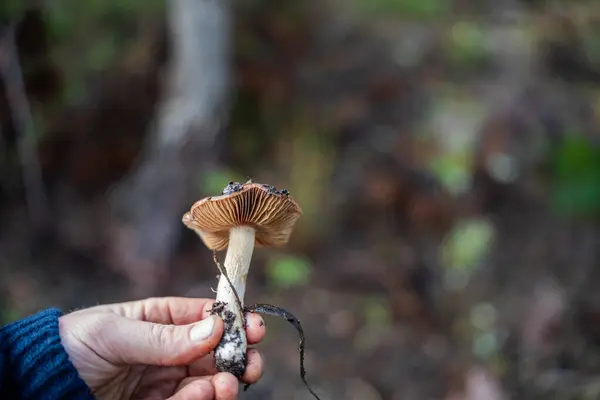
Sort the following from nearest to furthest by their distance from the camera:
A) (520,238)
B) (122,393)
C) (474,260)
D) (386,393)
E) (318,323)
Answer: (122,393) < (386,393) < (318,323) < (474,260) < (520,238)

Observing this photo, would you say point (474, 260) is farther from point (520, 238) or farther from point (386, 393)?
point (386, 393)

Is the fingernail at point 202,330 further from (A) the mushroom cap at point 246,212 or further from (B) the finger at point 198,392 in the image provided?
(A) the mushroom cap at point 246,212

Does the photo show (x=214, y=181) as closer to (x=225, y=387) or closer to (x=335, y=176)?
(x=335, y=176)

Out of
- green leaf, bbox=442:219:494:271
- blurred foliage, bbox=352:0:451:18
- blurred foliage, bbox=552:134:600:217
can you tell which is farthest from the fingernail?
blurred foliage, bbox=352:0:451:18

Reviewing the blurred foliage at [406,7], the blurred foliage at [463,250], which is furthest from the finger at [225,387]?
the blurred foliage at [406,7]

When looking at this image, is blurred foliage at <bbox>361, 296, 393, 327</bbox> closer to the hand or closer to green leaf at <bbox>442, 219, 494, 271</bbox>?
green leaf at <bbox>442, 219, 494, 271</bbox>

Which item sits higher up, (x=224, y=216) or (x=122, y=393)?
(x=224, y=216)

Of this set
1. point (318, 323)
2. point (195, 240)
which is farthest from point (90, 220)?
point (318, 323)

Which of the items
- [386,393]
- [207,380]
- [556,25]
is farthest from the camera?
[556,25]
